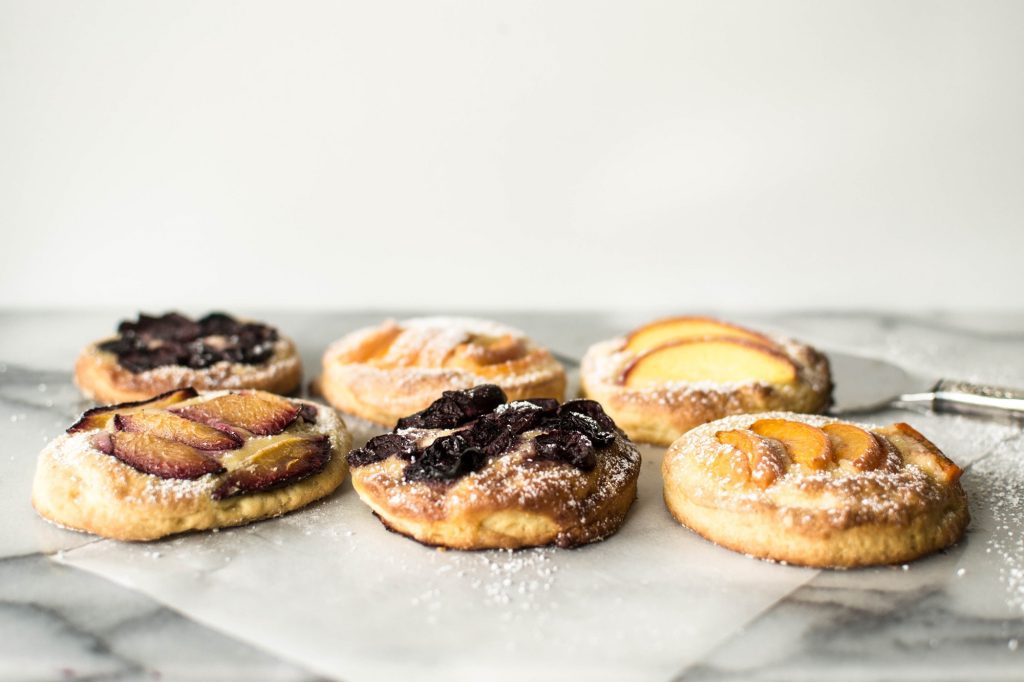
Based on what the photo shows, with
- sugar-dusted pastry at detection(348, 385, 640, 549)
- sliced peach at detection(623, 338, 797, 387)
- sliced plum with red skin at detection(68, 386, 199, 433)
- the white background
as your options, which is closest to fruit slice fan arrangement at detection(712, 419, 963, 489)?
sugar-dusted pastry at detection(348, 385, 640, 549)

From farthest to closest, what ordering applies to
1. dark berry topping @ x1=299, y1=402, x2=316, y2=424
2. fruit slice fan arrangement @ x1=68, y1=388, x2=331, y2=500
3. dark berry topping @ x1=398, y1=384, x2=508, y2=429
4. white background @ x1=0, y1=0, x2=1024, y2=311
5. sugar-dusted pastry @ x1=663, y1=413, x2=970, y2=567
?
white background @ x1=0, y1=0, x2=1024, y2=311 < dark berry topping @ x1=299, y1=402, x2=316, y2=424 < dark berry topping @ x1=398, y1=384, x2=508, y2=429 < fruit slice fan arrangement @ x1=68, y1=388, x2=331, y2=500 < sugar-dusted pastry @ x1=663, y1=413, x2=970, y2=567

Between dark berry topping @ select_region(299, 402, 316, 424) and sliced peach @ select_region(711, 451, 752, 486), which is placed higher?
sliced peach @ select_region(711, 451, 752, 486)

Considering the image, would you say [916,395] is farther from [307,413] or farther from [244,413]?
[244,413]

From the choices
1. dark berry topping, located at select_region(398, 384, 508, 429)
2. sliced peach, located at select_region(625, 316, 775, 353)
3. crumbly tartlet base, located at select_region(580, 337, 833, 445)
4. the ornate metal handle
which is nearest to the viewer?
dark berry topping, located at select_region(398, 384, 508, 429)

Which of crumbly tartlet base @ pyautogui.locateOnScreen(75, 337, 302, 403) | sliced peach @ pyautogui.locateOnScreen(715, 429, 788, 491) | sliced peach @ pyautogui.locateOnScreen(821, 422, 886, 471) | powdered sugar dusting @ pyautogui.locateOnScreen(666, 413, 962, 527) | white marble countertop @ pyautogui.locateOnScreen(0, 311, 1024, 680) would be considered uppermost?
sliced peach @ pyautogui.locateOnScreen(821, 422, 886, 471)

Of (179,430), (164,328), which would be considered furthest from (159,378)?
(179,430)

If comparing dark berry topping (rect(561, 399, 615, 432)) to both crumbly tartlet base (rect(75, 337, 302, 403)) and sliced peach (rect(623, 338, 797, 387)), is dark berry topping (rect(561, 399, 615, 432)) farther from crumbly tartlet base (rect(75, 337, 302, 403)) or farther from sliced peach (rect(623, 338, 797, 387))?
crumbly tartlet base (rect(75, 337, 302, 403))
